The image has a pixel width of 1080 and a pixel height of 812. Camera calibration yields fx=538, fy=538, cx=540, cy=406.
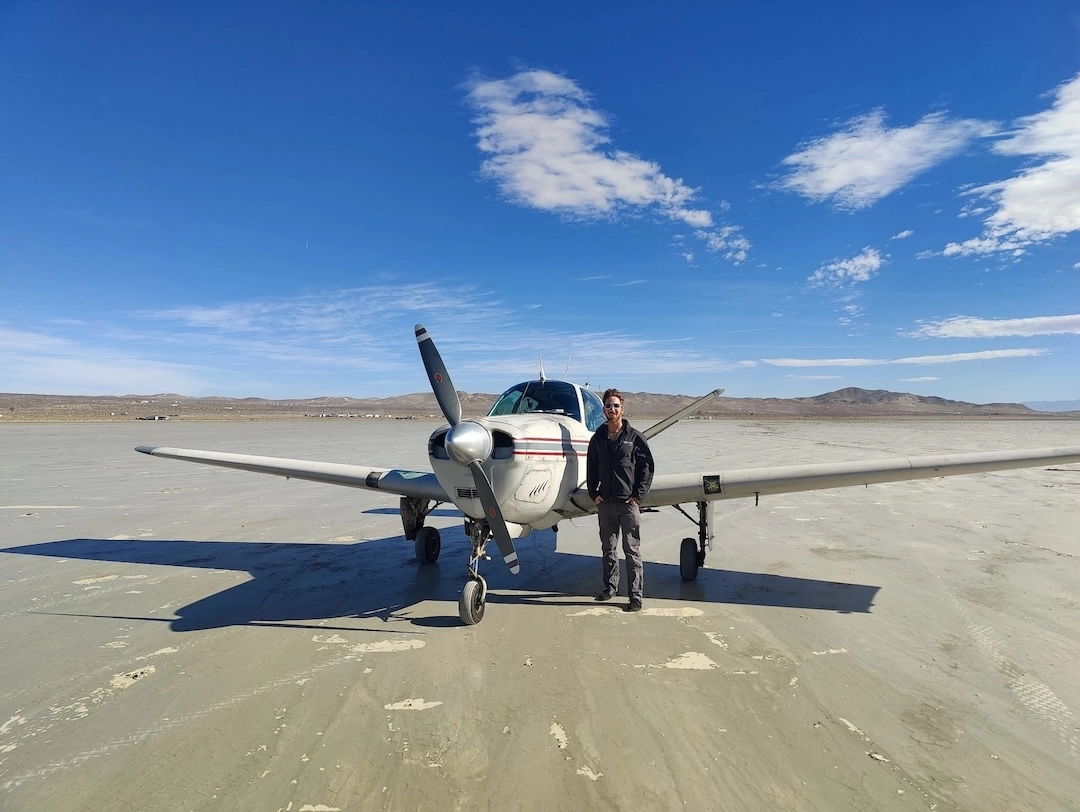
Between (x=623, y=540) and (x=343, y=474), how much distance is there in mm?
4711

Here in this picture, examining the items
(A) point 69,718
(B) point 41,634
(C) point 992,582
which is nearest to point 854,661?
(C) point 992,582

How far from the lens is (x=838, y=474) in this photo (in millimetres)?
6723

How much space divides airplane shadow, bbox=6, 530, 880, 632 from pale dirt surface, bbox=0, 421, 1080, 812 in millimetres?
59

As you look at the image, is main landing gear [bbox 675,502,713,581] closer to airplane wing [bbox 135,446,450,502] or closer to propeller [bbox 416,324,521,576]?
propeller [bbox 416,324,521,576]

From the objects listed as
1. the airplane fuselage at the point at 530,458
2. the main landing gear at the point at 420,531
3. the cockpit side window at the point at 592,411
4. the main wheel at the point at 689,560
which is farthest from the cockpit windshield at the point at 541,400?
the main wheel at the point at 689,560

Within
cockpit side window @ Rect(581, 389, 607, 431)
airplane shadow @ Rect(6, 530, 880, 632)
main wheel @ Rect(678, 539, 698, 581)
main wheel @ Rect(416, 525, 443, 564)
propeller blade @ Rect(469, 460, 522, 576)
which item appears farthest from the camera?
main wheel @ Rect(416, 525, 443, 564)

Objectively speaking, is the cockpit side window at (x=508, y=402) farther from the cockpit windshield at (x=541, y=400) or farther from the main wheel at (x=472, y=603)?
the main wheel at (x=472, y=603)

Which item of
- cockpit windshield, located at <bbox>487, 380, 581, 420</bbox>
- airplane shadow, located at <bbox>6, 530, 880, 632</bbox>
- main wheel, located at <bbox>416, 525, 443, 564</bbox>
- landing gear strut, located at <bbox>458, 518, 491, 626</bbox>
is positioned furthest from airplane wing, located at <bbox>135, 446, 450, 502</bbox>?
cockpit windshield, located at <bbox>487, 380, 581, 420</bbox>

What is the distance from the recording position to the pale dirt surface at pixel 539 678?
127 inches

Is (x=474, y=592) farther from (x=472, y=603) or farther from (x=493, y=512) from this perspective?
(x=493, y=512)

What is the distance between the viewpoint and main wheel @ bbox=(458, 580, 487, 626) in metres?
5.73

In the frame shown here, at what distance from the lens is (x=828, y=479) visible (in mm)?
6805

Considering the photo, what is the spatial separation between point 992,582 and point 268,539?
11.1 meters

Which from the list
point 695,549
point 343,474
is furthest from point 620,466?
point 343,474
